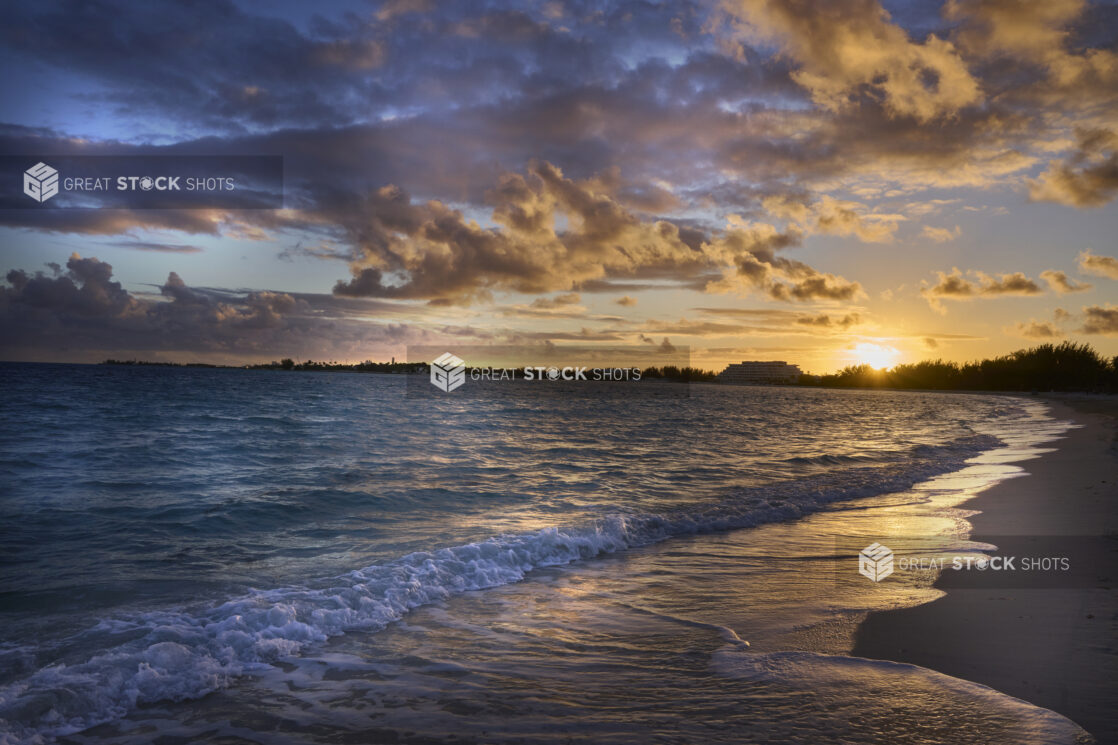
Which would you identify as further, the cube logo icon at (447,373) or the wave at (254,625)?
the cube logo icon at (447,373)

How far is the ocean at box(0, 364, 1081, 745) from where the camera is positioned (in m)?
4.54

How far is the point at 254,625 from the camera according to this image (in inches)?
255

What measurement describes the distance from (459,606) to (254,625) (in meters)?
2.28

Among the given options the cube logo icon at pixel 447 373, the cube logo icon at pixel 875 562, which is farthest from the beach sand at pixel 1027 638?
the cube logo icon at pixel 447 373

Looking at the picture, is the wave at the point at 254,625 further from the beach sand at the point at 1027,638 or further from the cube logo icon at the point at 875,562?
the beach sand at the point at 1027,638

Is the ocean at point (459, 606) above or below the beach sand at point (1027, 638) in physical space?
below

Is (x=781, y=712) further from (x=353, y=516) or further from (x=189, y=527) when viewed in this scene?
(x=189, y=527)

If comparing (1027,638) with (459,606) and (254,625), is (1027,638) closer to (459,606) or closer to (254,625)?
(459,606)

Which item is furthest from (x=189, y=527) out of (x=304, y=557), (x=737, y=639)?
(x=737, y=639)

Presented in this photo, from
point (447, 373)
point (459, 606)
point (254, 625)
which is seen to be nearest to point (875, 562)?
point (459, 606)

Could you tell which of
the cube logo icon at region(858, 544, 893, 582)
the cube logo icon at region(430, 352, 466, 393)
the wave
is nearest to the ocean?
the wave

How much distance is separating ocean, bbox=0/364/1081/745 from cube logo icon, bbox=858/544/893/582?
29 cm

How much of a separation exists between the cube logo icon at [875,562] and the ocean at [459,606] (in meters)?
0.29

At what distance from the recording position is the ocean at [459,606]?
4.54 meters
